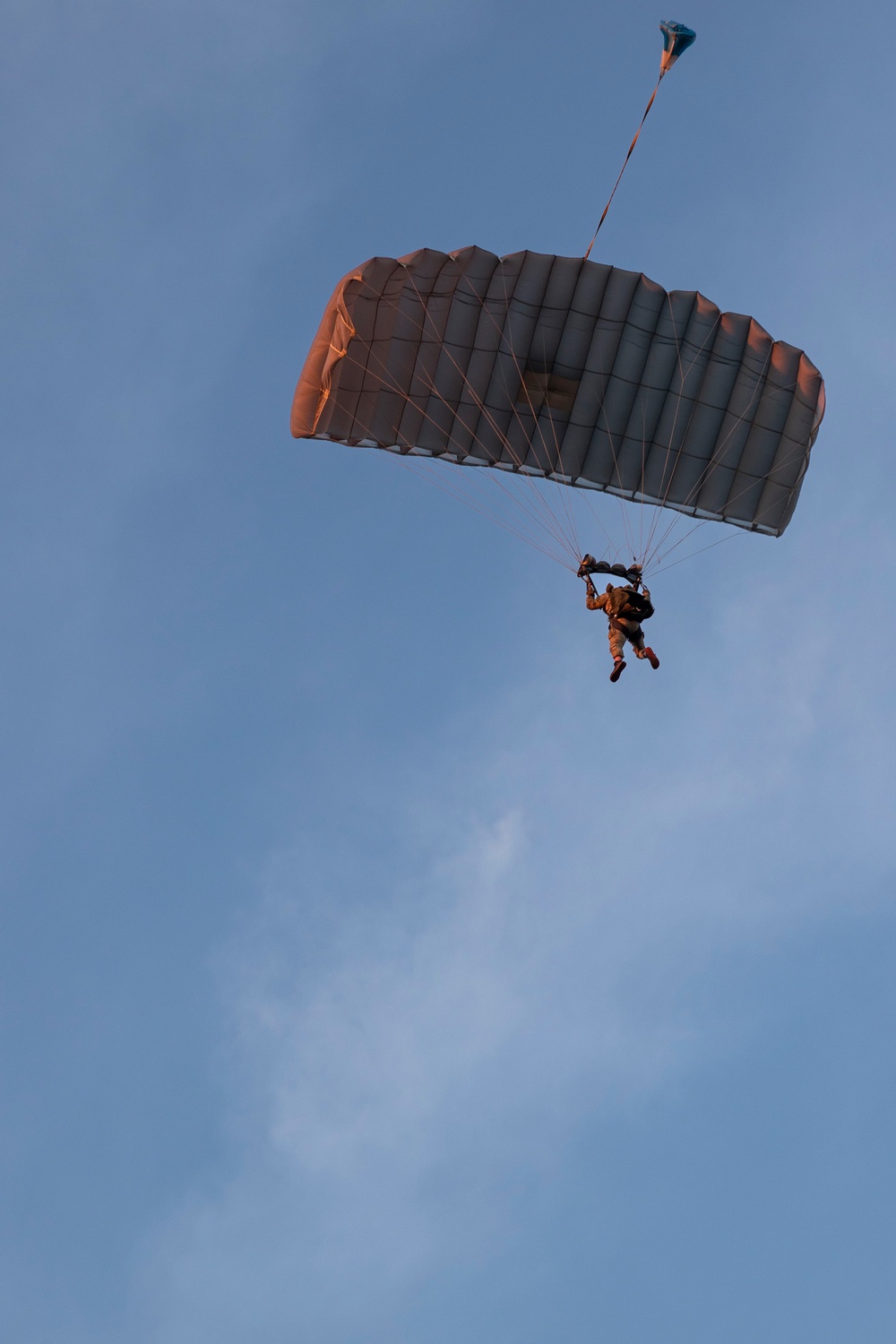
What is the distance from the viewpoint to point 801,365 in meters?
20.1

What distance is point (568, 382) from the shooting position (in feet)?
66.8

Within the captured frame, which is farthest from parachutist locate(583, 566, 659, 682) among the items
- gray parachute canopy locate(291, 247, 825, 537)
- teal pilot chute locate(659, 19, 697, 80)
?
teal pilot chute locate(659, 19, 697, 80)

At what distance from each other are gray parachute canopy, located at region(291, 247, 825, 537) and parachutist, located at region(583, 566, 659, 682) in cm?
179

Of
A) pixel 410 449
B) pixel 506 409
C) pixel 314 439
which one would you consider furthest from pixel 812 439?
pixel 314 439

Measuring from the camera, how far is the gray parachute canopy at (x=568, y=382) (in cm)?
1988

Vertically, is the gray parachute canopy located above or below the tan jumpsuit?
above

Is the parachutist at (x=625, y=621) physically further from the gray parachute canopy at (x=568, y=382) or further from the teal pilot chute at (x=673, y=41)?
the teal pilot chute at (x=673, y=41)

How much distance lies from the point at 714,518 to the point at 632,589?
194cm

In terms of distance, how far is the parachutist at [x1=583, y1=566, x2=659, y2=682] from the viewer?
63.3 ft

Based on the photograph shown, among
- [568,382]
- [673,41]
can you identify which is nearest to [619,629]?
[568,382]

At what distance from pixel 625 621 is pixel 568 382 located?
347 centimetres

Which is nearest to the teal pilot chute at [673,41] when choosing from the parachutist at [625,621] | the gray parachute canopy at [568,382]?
the gray parachute canopy at [568,382]

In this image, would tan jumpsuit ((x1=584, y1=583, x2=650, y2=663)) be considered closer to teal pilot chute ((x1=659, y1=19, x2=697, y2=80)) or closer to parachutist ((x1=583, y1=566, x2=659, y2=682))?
parachutist ((x1=583, y1=566, x2=659, y2=682))

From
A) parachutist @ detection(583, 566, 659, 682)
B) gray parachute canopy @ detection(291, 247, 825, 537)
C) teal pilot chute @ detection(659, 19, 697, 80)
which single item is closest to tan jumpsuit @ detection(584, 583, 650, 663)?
parachutist @ detection(583, 566, 659, 682)
